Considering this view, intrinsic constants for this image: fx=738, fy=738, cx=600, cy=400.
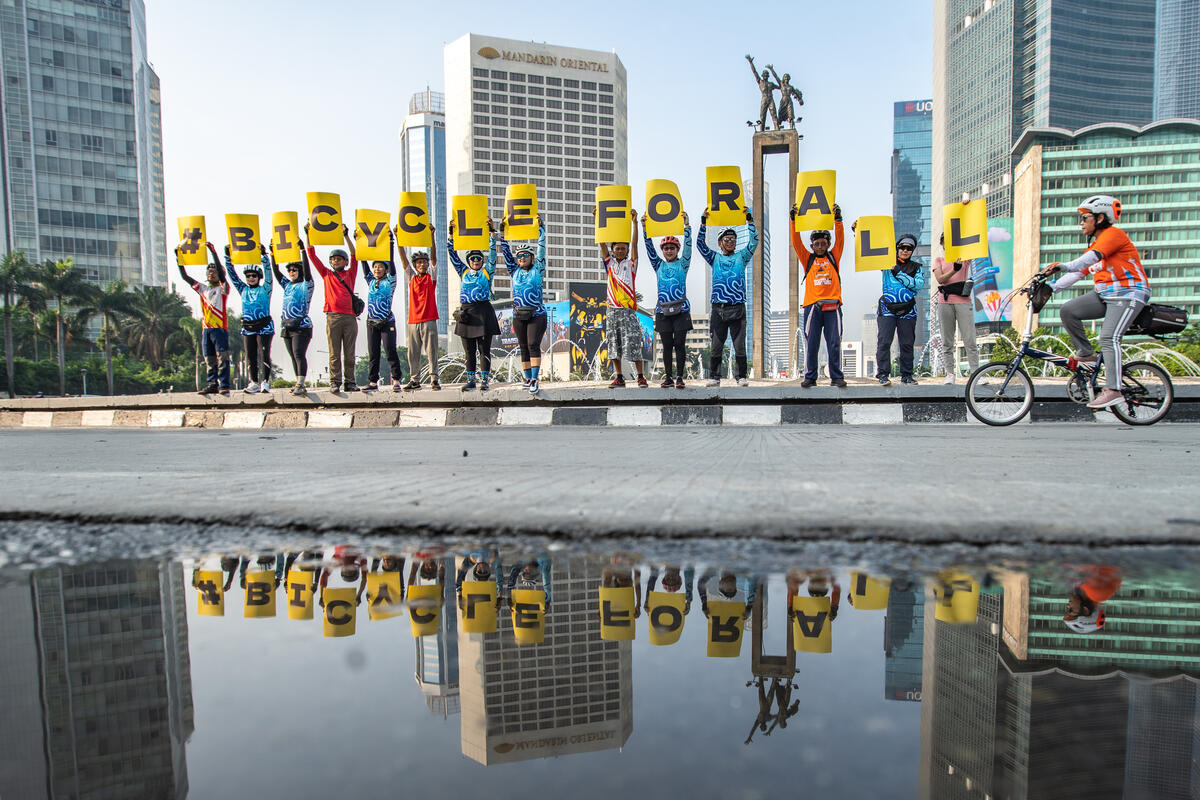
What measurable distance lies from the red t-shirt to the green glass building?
104 m

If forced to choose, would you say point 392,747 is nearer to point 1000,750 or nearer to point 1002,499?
point 1000,750

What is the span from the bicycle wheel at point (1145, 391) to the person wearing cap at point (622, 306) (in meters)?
5.42

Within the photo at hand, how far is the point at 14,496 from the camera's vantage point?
3156 mm

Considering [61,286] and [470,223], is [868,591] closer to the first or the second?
[470,223]

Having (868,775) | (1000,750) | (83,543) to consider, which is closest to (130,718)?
(868,775)

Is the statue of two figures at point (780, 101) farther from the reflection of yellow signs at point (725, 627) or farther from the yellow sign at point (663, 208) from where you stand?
the reflection of yellow signs at point (725, 627)

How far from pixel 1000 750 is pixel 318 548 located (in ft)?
6.20

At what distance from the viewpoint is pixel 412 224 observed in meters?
11.5

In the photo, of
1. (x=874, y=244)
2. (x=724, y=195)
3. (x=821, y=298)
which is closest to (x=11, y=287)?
(x=724, y=195)

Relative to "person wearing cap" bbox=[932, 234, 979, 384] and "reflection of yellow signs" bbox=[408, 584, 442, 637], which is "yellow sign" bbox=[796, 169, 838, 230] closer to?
"person wearing cap" bbox=[932, 234, 979, 384]

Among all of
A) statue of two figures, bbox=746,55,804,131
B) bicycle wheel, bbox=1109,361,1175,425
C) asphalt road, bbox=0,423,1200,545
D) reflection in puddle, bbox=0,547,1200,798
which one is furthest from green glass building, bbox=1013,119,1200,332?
reflection in puddle, bbox=0,547,1200,798

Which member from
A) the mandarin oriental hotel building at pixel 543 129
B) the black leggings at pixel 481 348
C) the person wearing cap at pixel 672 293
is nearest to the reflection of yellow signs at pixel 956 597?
the person wearing cap at pixel 672 293

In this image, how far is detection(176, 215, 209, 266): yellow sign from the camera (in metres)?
11.8

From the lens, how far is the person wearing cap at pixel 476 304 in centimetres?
1025
